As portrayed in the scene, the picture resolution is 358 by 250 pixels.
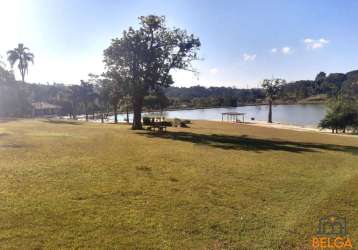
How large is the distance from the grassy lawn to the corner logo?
14cm

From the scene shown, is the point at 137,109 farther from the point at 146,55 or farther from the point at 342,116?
the point at 342,116

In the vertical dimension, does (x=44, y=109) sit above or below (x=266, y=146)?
above

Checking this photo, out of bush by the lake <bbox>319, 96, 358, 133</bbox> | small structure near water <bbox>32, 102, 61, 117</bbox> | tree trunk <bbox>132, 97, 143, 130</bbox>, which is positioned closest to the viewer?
tree trunk <bbox>132, 97, 143, 130</bbox>

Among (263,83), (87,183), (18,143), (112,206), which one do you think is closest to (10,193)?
(87,183)

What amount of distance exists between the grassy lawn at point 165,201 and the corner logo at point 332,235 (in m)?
0.14

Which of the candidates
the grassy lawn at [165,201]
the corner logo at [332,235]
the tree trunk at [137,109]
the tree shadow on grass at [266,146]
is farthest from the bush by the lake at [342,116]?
the corner logo at [332,235]

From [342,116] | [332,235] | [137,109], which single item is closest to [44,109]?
[137,109]

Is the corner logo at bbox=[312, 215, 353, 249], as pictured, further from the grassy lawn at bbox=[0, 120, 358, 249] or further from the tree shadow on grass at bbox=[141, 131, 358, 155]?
the tree shadow on grass at bbox=[141, 131, 358, 155]

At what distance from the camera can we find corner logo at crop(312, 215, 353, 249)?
271 inches

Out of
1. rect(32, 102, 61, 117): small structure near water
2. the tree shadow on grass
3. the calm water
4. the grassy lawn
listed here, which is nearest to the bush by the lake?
the calm water

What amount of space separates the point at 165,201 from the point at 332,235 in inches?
151

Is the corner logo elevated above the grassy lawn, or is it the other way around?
the grassy lawn

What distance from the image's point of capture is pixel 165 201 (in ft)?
29.4

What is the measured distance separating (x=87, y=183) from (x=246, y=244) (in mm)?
5330
